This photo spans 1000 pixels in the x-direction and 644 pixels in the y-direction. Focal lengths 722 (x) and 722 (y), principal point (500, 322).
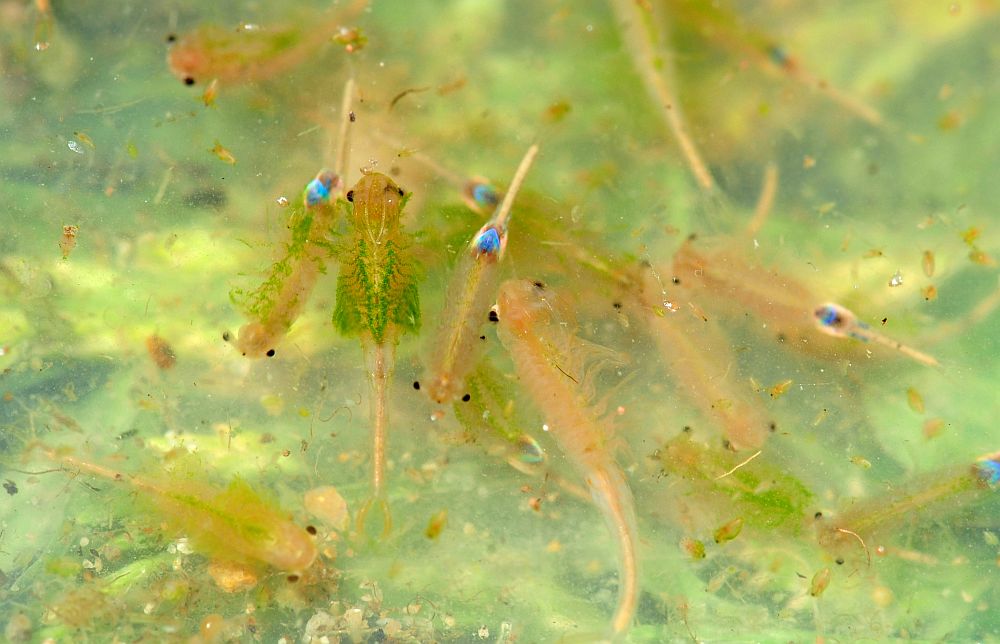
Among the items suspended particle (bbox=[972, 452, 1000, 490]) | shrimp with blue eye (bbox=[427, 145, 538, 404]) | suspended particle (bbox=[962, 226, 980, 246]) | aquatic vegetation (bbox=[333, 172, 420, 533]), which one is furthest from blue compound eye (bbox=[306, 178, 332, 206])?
suspended particle (bbox=[972, 452, 1000, 490])

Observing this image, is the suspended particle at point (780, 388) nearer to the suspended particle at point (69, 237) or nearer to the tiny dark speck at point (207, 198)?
the tiny dark speck at point (207, 198)

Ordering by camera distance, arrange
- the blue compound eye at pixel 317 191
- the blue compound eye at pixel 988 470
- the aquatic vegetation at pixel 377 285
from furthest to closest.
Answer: the blue compound eye at pixel 988 470, the blue compound eye at pixel 317 191, the aquatic vegetation at pixel 377 285

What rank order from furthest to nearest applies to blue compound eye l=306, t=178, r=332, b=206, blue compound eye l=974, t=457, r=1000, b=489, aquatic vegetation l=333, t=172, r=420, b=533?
1. blue compound eye l=974, t=457, r=1000, b=489
2. blue compound eye l=306, t=178, r=332, b=206
3. aquatic vegetation l=333, t=172, r=420, b=533

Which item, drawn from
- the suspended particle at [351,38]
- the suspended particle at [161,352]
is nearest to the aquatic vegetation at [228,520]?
the suspended particle at [161,352]

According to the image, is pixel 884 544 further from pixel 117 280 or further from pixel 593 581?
pixel 117 280

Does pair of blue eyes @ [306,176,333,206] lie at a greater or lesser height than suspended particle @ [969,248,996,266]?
greater

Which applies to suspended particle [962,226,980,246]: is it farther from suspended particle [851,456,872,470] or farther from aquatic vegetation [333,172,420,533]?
aquatic vegetation [333,172,420,533]
